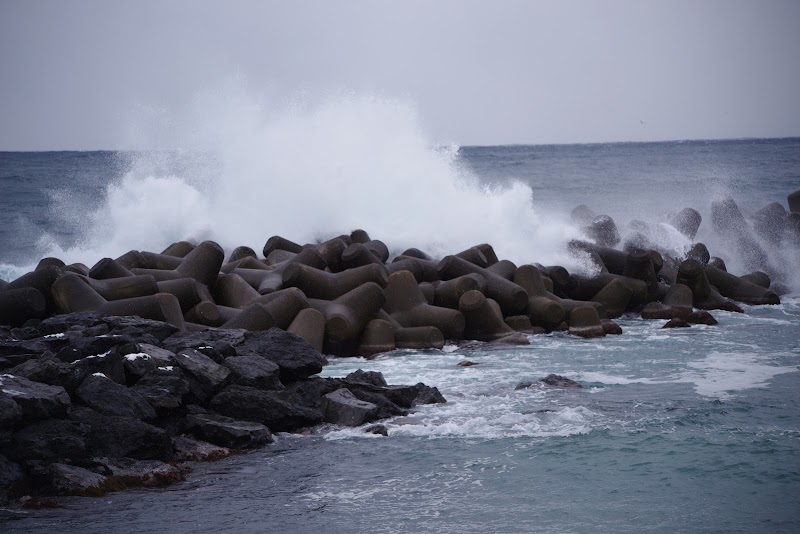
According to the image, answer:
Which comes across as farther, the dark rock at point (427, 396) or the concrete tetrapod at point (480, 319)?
the concrete tetrapod at point (480, 319)

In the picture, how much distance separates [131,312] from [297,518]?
19.2ft

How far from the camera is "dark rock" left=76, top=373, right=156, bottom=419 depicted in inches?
337

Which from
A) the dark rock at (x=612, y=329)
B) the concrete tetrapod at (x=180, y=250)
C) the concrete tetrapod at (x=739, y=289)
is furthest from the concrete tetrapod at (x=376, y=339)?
the concrete tetrapod at (x=739, y=289)

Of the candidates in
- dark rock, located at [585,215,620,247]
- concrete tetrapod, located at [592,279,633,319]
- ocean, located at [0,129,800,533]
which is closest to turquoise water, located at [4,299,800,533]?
ocean, located at [0,129,800,533]

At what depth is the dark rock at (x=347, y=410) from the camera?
9680 millimetres

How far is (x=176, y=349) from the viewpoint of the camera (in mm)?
10273

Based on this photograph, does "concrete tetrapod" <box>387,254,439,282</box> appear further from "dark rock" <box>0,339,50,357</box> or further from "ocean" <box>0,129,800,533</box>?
"dark rock" <box>0,339,50,357</box>

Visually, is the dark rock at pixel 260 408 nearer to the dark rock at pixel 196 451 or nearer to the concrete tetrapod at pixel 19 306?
the dark rock at pixel 196 451

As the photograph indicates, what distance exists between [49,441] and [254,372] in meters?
2.51

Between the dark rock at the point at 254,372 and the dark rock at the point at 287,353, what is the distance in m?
0.24

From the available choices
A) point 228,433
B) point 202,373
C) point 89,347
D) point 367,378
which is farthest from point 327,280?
point 228,433

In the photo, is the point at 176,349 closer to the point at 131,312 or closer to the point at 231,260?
the point at 131,312

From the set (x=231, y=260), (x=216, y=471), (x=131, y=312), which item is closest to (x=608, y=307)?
(x=231, y=260)

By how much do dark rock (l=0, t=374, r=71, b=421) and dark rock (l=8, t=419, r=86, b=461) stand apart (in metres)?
0.09
